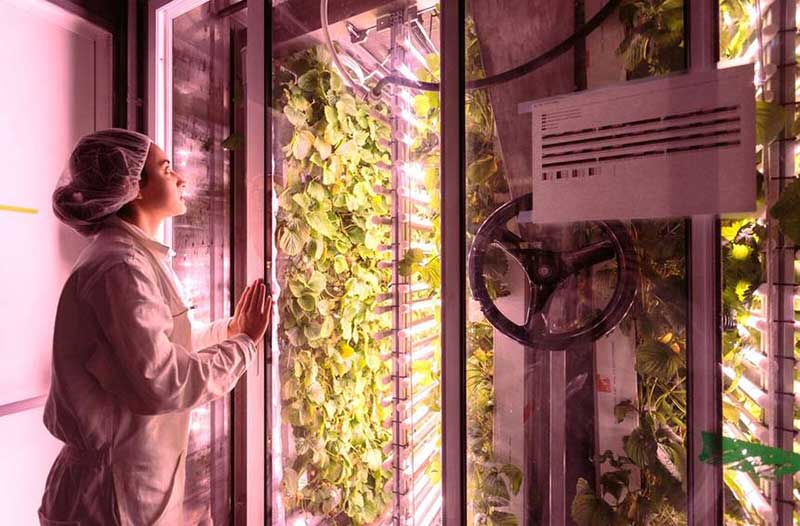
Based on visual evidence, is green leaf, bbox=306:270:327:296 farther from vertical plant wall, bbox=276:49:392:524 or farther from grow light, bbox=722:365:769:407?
grow light, bbox=722:365:769:407

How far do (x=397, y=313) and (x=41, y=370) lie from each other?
4.13 feet

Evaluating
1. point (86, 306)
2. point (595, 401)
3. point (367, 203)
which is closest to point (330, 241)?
point (367, 203)

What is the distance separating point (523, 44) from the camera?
0.98 meters

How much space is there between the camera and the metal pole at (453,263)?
3.25ft

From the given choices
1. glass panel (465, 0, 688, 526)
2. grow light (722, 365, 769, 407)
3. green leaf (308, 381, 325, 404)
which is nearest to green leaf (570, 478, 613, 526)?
glass panel (465, 0, 688, 526)

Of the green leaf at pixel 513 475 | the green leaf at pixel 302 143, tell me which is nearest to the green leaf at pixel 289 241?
the green leaf at pixel 302 143

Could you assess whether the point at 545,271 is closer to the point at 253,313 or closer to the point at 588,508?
the point at 588,508

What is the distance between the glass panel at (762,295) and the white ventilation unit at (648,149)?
0.13 ft

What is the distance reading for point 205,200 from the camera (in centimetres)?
159

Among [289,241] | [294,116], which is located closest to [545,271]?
[289,241]

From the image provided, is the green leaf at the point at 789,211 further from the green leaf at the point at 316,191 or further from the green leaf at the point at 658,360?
the green leaf at the point at 316,191

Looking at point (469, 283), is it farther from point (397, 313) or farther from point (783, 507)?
point (783, 507)

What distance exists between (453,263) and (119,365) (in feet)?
2.48

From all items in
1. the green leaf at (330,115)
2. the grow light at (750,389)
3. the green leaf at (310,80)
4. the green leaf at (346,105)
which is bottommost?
the grow light at (750,389)
